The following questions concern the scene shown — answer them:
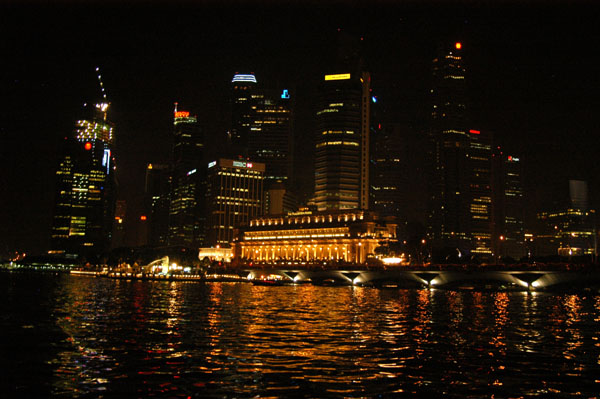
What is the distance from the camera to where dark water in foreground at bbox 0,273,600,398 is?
26500 millimetres

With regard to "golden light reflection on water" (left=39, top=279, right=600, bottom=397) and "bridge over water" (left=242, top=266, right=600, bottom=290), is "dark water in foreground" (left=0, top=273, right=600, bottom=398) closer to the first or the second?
"golden light reflection on water" (left=39, top=279, right=600, bottom=397)

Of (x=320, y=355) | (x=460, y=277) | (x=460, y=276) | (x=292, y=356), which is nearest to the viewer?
(x=292, y=356)

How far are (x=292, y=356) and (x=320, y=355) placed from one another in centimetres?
185

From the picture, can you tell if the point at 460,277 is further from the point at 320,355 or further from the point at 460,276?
the point at 320,355

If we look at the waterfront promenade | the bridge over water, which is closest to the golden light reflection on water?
the bridge over water

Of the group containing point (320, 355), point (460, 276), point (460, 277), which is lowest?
point (320, 355)

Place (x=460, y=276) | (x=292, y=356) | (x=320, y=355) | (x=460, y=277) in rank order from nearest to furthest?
(x=292, y=356) < (x=320, y=355) < (x=460, y=276) < (x=460, y=277)

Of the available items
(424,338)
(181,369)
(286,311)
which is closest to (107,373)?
(181,369)

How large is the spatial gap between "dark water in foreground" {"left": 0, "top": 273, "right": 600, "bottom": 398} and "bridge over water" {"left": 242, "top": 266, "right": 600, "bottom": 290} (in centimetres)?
7230

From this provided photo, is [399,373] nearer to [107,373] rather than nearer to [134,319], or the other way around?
[107,373]

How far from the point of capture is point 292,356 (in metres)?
34.5

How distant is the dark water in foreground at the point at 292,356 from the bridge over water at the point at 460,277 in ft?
237

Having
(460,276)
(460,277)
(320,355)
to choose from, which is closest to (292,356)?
(320,355)

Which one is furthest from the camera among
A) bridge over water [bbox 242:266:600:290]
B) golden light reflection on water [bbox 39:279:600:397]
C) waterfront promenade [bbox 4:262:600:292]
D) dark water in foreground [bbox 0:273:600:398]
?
waterfront promenade [bbox 4:262:600:292]
